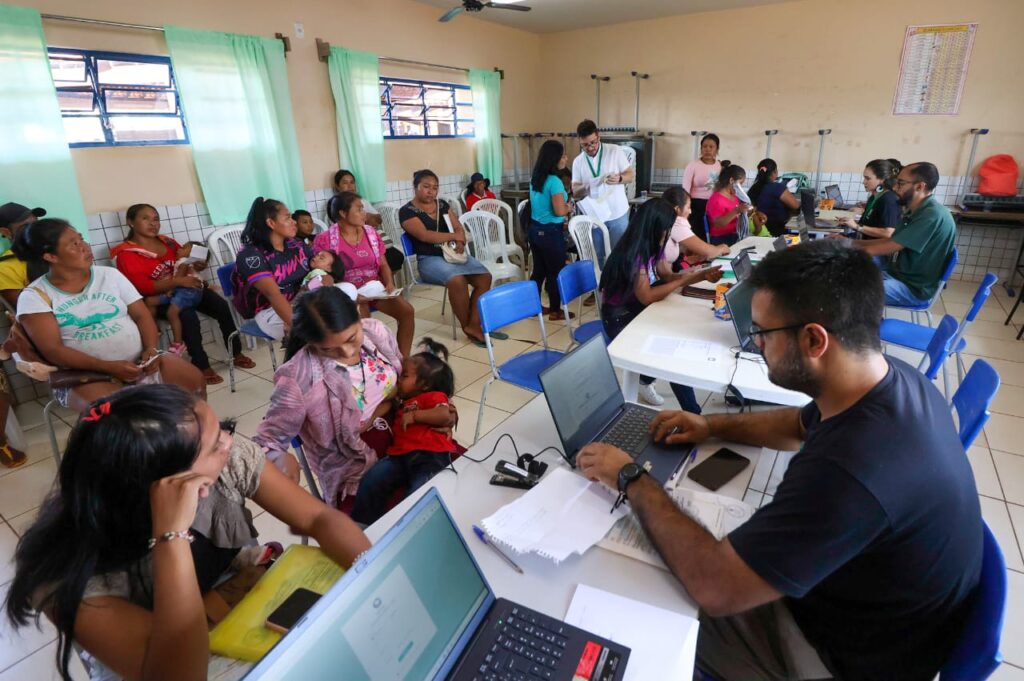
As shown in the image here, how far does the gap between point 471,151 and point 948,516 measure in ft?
20.7

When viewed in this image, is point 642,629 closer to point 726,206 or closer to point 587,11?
point 726,206

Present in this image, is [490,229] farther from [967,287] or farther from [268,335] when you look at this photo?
[967,287]

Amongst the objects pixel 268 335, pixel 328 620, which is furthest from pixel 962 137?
pixel 328 620

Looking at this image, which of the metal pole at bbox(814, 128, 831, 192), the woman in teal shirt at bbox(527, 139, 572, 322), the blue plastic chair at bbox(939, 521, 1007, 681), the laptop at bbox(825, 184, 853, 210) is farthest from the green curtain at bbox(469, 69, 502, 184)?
the blue plastic chair at bbox(939, 521, 1007, 681)

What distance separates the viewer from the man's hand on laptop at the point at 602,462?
119 centimetres

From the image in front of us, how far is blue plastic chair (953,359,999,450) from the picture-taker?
1.39 meters

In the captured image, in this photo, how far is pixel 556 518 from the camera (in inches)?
45.5

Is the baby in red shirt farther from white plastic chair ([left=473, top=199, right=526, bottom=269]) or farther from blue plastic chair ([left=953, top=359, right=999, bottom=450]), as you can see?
white plastic chair ([left=473, top=199, right=526, bottom=269])

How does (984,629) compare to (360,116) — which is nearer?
(984,629)

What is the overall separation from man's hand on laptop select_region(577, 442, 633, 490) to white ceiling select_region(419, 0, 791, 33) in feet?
17.7

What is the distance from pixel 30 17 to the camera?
3051 millimetres

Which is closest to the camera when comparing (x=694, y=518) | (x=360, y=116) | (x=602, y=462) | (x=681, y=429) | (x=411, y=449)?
(x=694, y=518)

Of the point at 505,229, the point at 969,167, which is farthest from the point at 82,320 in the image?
the point at 969,167

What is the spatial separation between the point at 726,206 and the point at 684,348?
273 centimetres
